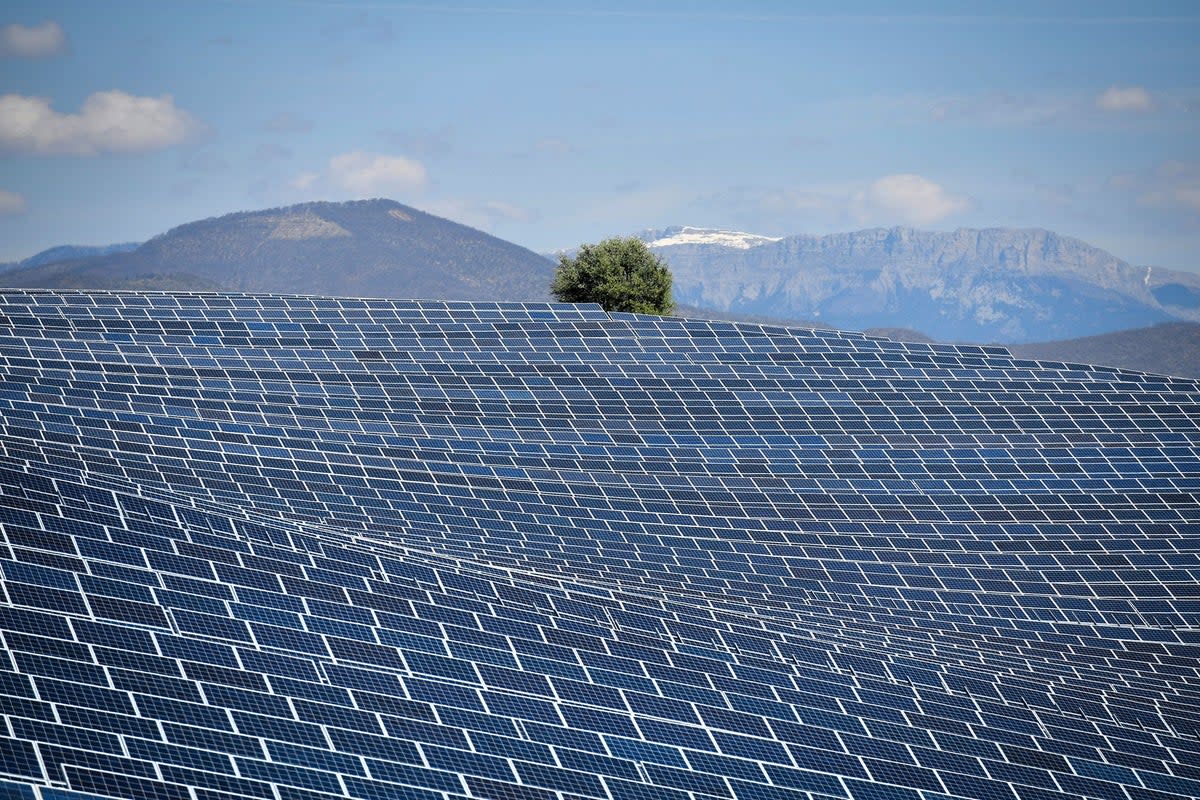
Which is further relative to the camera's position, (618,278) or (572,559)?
(618,278)

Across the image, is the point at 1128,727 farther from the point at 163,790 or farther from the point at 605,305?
the point at 605,305

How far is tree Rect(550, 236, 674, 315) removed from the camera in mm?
120125

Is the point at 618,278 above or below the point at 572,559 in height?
above

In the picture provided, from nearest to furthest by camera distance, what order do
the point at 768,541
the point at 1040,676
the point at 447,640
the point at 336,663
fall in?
the point at 336,663 → the point at 447,640 → the point at 1040,676 → the point at 768,541

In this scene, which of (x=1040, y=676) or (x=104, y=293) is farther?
(x=104, y=293)

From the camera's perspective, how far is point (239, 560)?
36.4 m

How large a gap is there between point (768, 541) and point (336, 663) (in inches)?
1011

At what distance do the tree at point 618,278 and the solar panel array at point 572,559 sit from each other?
50.2 m

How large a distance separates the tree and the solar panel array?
50219mm

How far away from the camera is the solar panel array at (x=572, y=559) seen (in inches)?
1182

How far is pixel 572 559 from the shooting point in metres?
50.3

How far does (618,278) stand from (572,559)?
240ft

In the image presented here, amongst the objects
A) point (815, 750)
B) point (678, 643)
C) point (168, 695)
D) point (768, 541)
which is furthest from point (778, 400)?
point (168, 695)

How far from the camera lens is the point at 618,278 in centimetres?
12106
